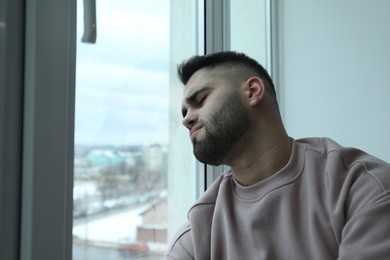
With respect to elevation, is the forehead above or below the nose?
above

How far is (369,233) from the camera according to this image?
2.66ft

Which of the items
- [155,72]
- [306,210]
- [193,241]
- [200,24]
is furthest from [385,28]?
[193,241]

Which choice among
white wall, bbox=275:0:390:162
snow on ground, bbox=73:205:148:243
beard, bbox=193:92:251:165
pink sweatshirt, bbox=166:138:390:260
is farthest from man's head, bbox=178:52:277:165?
white wall, bbox=275:0:390:162

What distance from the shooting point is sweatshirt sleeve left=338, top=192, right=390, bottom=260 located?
792mm

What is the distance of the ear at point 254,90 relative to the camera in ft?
3.47

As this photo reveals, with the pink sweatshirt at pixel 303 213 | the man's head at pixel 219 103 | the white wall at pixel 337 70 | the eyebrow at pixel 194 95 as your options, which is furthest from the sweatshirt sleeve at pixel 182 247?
the white wall at pixel 337 70

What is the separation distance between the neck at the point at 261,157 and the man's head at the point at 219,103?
3 cm

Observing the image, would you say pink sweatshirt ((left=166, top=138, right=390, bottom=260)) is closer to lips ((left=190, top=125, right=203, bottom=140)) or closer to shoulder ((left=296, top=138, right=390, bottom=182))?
shoulder ((left=296, top=138, right=390, bottom=182))

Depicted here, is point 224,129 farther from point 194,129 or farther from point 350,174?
point 350,174

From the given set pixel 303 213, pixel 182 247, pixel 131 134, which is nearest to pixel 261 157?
pixel 303 213

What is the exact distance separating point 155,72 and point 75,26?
0.46 meters

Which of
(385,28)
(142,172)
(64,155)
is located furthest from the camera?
(385,28)

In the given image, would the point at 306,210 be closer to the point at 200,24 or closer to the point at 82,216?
the point at 82,216

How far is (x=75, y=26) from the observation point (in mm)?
914
